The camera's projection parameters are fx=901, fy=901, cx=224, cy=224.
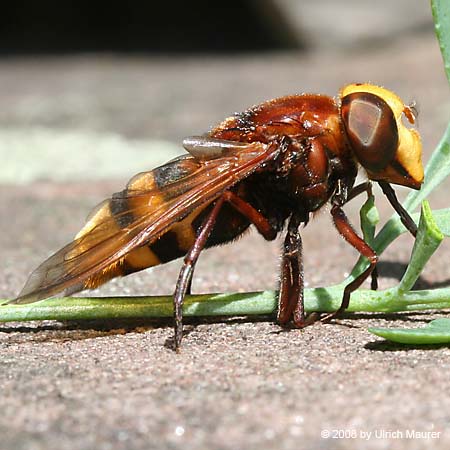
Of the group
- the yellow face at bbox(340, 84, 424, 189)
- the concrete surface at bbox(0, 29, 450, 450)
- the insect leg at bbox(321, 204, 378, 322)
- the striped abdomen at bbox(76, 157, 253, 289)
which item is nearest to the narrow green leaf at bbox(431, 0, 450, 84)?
the yellow face at bbox(340, 84, 424, 189)

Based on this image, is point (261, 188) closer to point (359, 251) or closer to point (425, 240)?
point (359, 251)

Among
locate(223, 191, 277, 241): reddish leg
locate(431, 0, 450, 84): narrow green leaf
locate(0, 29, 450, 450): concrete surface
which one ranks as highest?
locate(431, 0, 450, 84): narrow green leaf

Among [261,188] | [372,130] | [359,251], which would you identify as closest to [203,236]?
[261,188]

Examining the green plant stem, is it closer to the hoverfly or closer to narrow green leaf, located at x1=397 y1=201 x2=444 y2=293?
the hoverfly

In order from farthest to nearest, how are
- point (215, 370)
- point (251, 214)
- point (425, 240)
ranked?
point (251, 214) → point (425, 240) → point (215, 370)

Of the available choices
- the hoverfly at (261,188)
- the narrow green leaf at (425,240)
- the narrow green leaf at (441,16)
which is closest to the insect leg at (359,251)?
the hoverfly at (261,188)

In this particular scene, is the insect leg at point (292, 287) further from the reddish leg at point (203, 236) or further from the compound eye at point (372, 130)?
the compound eye at point (372, 130)

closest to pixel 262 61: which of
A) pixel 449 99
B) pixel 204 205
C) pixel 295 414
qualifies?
pixel 449 99
